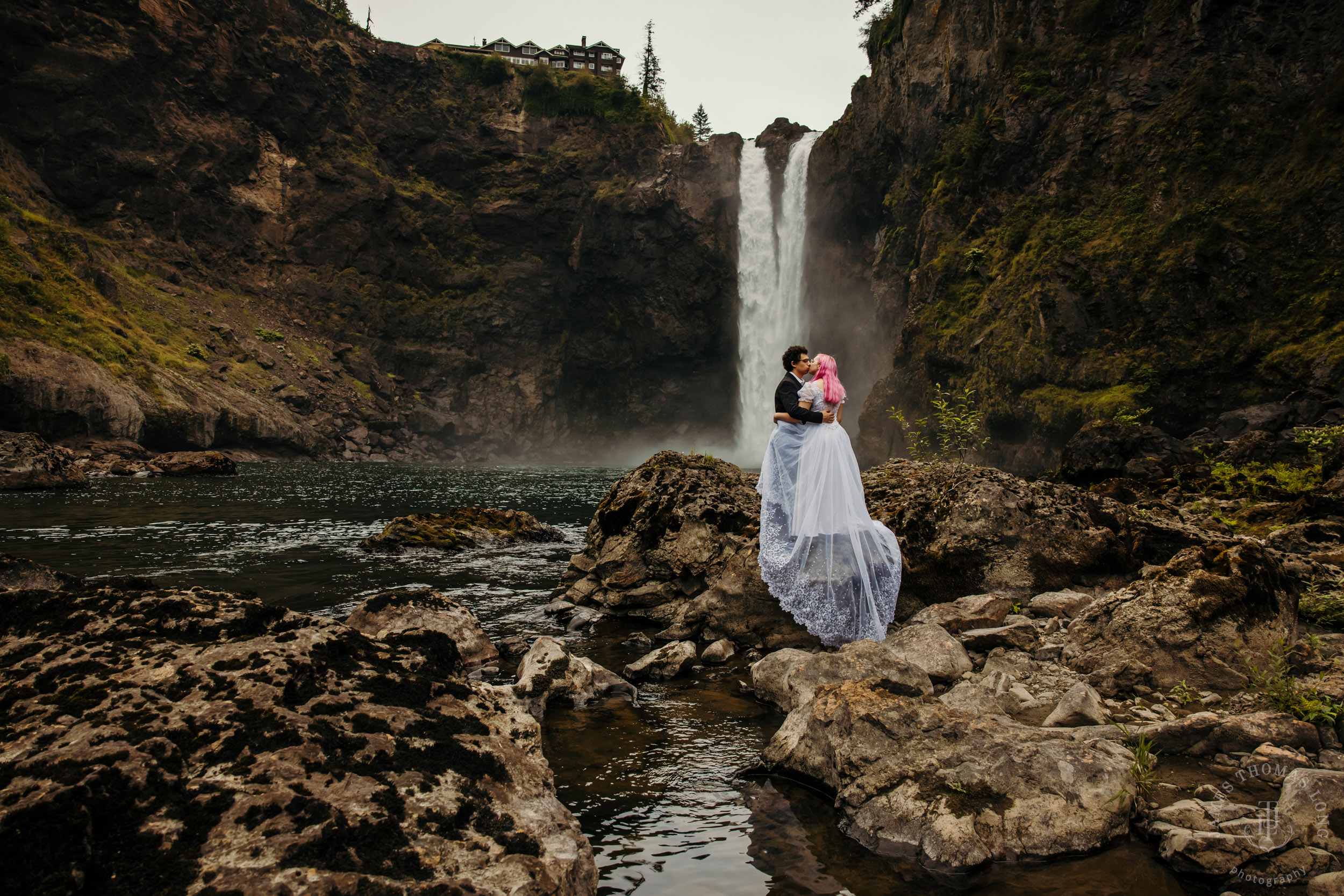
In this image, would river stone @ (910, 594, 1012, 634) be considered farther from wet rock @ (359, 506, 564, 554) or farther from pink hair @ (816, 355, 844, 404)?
wet rock @ (359, 506, 564, 554)

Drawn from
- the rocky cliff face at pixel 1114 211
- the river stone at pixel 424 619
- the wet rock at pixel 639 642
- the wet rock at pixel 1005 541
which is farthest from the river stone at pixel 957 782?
the rocky cliff face at pixel 1114 211

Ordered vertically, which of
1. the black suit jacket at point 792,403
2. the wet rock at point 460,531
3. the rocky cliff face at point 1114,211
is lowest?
the wet rock at point 460,531

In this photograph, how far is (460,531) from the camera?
61.1ft

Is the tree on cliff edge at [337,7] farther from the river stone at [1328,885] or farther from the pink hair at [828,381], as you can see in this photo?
the river stone at [1328,885]

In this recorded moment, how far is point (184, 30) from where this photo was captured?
62906 mm

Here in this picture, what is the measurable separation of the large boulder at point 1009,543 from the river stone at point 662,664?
3.27 metres

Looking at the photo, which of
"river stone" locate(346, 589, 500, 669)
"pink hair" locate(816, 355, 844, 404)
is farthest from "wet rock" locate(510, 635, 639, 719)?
"pink hair" locate(816, 355, 844, 404)

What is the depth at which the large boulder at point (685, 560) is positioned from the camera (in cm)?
902

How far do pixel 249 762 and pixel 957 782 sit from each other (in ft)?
13.1

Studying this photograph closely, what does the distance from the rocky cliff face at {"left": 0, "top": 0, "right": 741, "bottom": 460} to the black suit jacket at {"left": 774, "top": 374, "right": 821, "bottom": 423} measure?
45.1 m

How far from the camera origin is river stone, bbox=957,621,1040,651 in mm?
7129

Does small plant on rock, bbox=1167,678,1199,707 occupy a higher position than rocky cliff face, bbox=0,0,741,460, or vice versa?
rocky cliff face, bbox=0,0,741,460

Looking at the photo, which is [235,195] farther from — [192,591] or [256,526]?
[192,591]

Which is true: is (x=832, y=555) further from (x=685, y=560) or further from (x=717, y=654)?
(x=685, y=560)
